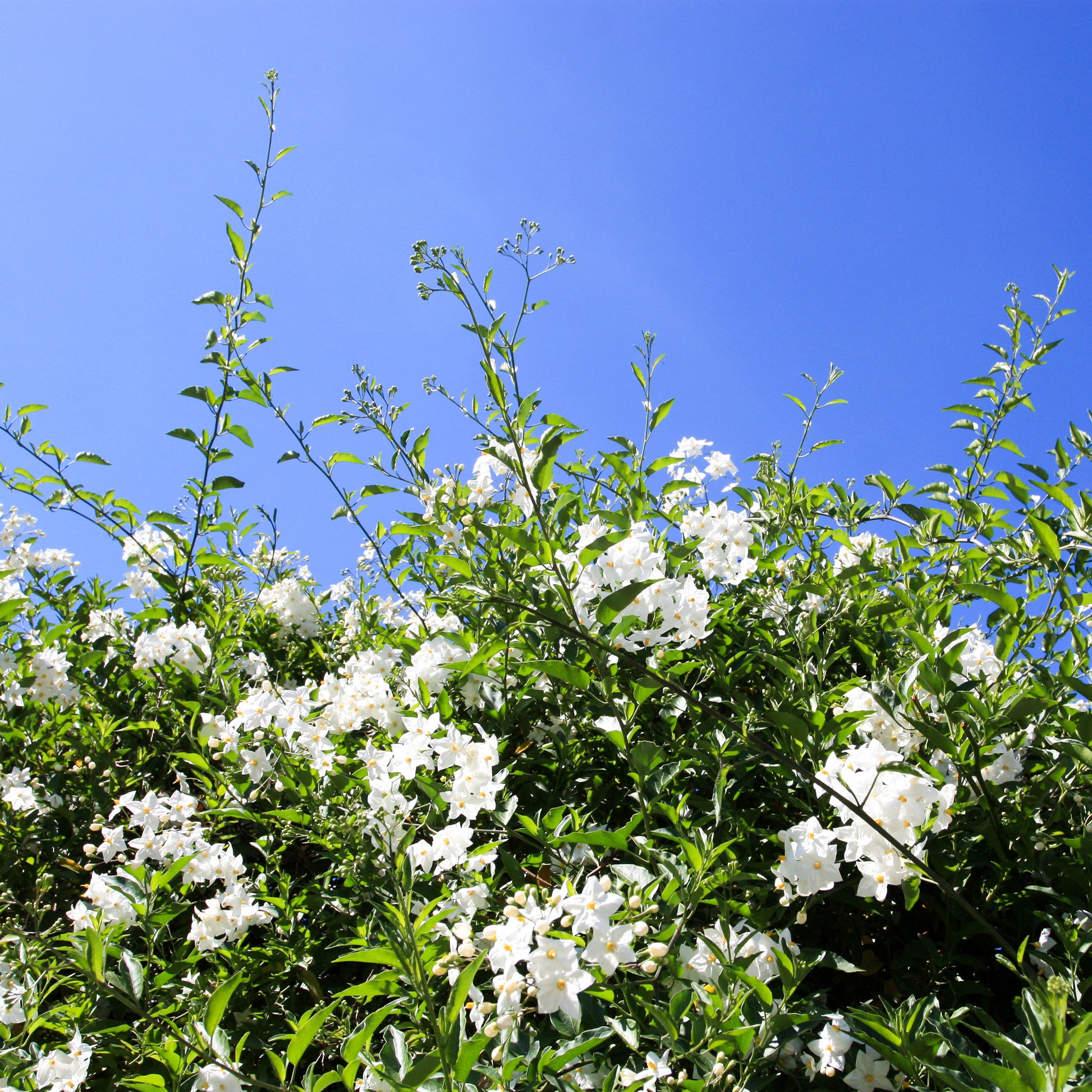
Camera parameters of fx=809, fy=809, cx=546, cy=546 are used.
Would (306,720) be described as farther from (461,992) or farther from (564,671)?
(461,992)

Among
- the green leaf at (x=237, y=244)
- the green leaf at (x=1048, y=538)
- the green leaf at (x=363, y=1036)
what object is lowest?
the green leaf at (x=363, y=1036)

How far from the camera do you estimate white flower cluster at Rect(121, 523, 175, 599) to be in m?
3.40

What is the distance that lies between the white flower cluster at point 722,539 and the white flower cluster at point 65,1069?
1.83m

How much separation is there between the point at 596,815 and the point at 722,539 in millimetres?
845

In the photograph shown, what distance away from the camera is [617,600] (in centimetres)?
161

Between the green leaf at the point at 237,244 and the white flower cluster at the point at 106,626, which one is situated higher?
the green leaf at the point at 237,244

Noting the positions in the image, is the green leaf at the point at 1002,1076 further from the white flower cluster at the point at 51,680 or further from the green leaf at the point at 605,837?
the white flower cluster at the point at 51,680

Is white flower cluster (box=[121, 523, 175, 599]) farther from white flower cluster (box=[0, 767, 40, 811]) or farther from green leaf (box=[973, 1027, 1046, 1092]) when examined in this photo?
green leaf (box=[973, 1027, 1046, 1092])

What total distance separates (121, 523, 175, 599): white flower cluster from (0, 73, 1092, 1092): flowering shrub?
0.63 metres

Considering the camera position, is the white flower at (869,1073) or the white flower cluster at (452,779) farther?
the white flower cluster at (452,779)

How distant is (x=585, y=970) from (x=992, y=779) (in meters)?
1.00

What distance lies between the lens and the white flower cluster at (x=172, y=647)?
113 inches

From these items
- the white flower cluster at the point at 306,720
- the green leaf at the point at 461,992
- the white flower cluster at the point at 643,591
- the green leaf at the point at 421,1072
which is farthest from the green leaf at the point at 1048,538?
the white flower cluster at the point at 306,720

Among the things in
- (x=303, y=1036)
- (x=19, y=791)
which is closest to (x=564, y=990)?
(x=303, y=1036)
